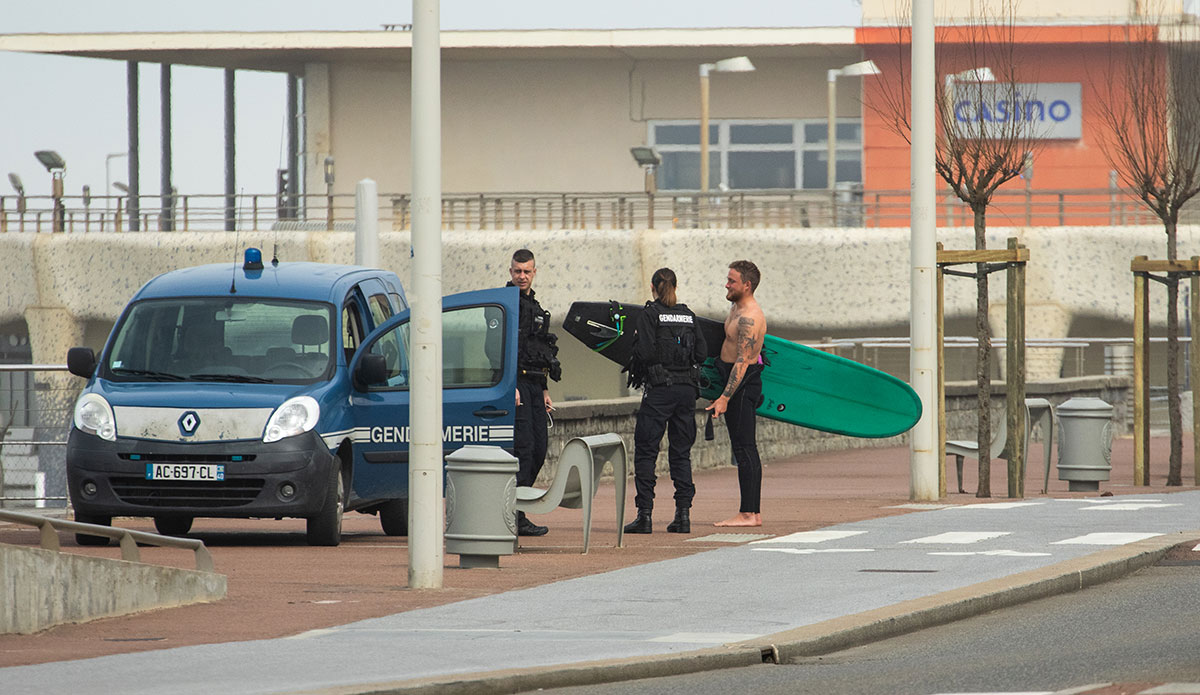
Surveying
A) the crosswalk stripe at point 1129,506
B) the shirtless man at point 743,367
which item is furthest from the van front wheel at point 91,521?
the crosswalk stripe at point 1129,506

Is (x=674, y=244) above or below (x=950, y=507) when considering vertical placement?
above

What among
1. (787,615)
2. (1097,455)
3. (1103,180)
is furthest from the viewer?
(1103,180)

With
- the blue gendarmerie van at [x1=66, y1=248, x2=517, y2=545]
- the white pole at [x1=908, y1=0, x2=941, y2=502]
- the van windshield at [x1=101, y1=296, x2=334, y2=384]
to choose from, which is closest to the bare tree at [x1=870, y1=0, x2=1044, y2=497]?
the white pole at [x1=908, y1=0, x2=941, y2=502]

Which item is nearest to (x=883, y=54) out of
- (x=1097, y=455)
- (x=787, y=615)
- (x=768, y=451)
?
(x=768, y=451)

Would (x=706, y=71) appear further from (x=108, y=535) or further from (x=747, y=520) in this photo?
(x=108, y=535)

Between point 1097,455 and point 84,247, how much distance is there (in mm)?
30340

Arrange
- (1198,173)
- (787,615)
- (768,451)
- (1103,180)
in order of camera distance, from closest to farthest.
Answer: (787,615) → (1198,173) → (768,451) → (1103,180)

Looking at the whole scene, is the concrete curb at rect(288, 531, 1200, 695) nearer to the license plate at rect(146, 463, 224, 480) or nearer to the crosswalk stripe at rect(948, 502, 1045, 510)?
the crosswalk stripe at rect(948, 502, 1045, 510)

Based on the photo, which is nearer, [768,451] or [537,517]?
[537,517]

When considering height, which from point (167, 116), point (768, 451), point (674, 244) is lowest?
point (768, 451)

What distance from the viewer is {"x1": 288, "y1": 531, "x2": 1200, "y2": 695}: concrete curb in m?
7.70

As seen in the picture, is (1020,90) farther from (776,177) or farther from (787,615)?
(776,177)

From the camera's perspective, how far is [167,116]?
50031 millimetres

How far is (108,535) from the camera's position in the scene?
32.6 ft
